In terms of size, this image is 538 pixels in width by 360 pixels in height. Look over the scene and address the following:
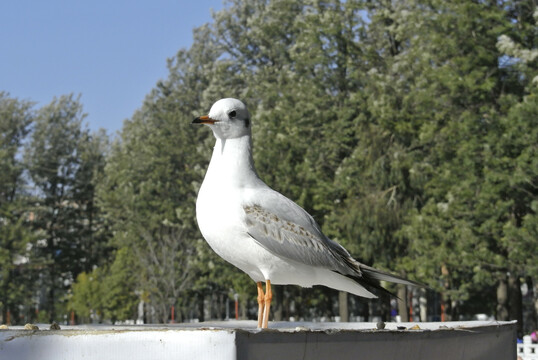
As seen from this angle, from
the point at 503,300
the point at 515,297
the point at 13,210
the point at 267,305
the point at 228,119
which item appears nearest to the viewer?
the point at 267,305

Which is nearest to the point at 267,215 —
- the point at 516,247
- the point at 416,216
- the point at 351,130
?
the point at 516,247

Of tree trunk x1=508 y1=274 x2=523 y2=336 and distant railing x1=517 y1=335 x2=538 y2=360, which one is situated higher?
tree trunk x1=508 y1=274 x2=523 y2=336

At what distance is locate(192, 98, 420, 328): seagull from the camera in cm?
497

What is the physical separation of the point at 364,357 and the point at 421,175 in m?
26.3

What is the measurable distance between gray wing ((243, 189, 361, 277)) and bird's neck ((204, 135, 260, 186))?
0.14 meters

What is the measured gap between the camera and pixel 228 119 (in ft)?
17.1

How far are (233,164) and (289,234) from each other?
1.68 ft

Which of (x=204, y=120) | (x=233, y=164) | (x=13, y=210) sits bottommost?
(x=233, y=164)

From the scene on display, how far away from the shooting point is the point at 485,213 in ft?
77.6

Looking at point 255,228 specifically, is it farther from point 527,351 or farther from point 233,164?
point 527,351

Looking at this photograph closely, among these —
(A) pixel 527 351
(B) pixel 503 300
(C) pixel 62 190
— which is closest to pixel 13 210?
(C) pixel 62 190

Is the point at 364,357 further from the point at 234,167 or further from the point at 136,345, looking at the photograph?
the point at 234,167

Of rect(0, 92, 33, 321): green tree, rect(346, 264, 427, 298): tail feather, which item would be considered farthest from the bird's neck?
rect(0, 92, 33, 321): green tree

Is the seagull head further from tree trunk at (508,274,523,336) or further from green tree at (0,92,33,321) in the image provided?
green tree at (0,92,33,321)
